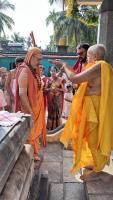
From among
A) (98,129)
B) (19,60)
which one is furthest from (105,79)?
(19,60)

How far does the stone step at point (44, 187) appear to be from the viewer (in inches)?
148

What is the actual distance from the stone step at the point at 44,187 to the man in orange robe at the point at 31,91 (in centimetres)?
44

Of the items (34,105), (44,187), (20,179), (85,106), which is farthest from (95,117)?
(20,179)

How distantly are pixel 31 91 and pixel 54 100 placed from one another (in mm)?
3477

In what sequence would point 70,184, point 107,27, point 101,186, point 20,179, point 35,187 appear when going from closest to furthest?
point 20,179, point 35,187, point 101,186, point 70,184, point 107,27

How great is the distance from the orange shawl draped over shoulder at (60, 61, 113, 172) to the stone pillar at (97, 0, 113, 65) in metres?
1.56

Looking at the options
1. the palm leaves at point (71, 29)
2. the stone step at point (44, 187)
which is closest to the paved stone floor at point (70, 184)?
the stone step at point (44, 187)

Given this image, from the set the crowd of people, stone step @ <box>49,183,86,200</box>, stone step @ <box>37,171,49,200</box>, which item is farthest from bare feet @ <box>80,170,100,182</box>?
stone step @ <box>37,171,49,200</box>

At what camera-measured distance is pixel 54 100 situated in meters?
7.79

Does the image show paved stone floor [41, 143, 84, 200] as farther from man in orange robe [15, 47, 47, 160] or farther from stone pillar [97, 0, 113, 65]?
stone pillar [97, 0, 113, 65]

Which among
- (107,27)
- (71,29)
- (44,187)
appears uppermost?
(107,27)

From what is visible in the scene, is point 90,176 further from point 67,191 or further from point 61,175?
point 61,175

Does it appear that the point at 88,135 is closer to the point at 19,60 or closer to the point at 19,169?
the point at 19,169

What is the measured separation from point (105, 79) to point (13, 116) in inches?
44.7
